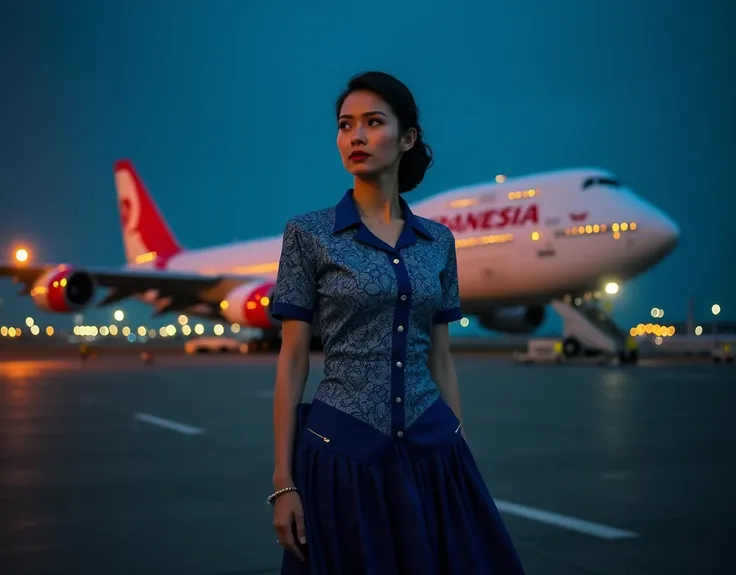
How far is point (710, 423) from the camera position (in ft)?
29.3

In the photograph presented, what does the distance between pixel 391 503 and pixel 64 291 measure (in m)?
23.7

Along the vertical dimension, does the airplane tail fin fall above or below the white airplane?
above

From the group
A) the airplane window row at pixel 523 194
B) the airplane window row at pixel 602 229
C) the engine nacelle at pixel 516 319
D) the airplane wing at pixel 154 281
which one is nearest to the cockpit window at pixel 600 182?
the airplane window row at pixel 602 229

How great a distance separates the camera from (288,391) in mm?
2242

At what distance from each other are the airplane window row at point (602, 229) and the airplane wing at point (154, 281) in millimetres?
10840

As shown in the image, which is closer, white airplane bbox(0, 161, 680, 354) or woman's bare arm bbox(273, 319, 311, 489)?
woman's bare arm bbox(273, 319, 311, 489)

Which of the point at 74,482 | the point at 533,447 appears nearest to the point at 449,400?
the point at 74,482

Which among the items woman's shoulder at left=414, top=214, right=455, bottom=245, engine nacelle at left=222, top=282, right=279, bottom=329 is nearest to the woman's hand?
woman's shoulder at left=414, top=214, right=455, bottom=245

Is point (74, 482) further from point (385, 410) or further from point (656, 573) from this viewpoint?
point (385, 410)

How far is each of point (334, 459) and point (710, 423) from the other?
24.7 feet

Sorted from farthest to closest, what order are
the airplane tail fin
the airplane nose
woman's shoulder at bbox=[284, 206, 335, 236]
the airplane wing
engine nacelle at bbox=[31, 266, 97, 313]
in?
the airplane tail fin, the airplane wing, engine nacelle at bbox=[31, 266, 97, 313], the airplane nose, woman's shoulder at bbox=[284, 206, 335, 236]

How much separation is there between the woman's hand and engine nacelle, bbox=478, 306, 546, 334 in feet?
80.2

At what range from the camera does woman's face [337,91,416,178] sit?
233 cm

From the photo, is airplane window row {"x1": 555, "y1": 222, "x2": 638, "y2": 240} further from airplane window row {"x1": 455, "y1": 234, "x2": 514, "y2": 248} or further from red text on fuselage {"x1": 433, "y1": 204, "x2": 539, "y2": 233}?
airplane window row {"x1": 455, "y1": 234, "x2": 514, "y2": 248}
